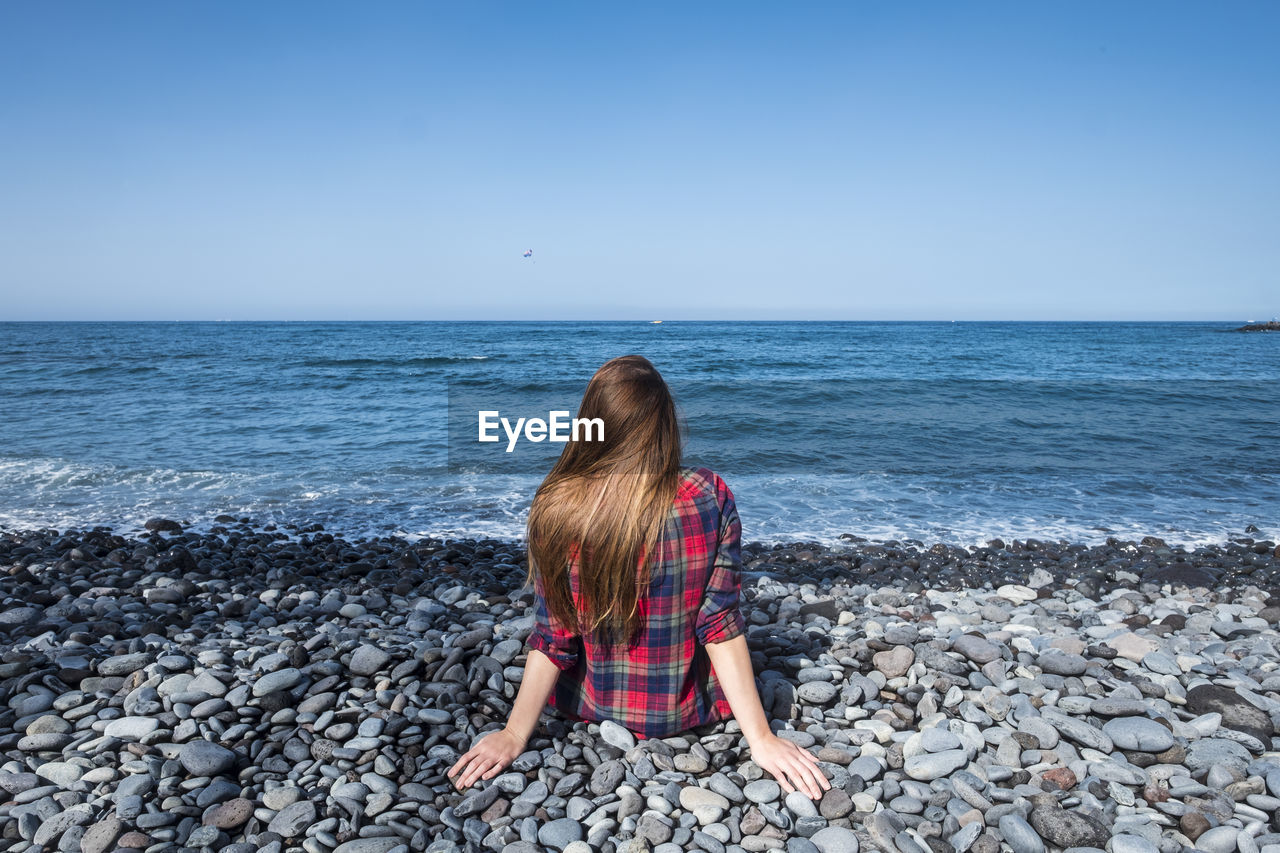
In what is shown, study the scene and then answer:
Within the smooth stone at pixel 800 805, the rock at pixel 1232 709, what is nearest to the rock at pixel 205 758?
the smooth stone at pixel 800 805

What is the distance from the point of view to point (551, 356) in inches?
1352

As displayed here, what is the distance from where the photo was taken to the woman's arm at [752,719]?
8.75 ft

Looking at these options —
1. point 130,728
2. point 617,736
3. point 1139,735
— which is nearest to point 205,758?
point 130,728

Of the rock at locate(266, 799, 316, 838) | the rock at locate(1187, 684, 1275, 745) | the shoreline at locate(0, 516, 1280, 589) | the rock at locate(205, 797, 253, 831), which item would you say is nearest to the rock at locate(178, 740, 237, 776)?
the rock at locate(205, 797, 253, 831)

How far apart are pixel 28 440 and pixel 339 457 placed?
5.85m

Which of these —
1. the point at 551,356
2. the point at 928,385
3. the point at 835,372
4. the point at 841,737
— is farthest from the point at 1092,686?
the point at 551,356

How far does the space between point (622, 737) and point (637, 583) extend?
2.46 ft

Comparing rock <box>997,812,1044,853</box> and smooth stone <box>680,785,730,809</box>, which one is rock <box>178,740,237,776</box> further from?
rock <box>997,812,1044,853</box>

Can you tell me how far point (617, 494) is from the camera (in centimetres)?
254

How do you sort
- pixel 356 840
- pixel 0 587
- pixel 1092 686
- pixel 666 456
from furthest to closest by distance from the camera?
pixel 0 587, pixel 1092 686, pixel 666 456, pixel 356 840

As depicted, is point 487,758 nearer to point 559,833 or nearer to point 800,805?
point 559,833

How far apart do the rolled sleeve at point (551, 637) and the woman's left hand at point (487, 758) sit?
1.09 ft

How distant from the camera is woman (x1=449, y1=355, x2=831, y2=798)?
2547 millimetres

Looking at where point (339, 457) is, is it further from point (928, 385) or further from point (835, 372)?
point (835, 372)
